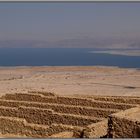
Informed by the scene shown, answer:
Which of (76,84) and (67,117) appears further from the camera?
(76,84)

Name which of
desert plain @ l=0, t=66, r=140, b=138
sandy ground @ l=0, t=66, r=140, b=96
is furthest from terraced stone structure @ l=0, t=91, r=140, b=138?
sandy ground @ l=0, t=66, r=140, b=96

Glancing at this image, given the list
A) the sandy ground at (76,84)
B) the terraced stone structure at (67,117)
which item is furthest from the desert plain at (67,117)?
the sandy ground at (76,84)

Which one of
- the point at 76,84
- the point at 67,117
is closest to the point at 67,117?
the point at 67,117

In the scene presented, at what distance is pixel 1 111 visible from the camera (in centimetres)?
1702

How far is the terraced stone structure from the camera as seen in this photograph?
11.8m

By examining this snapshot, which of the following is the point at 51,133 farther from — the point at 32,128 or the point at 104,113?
the point at 104,113

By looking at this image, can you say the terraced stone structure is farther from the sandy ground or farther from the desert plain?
the sandy ground

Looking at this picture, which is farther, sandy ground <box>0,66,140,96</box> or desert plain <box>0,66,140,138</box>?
sandy ground <box>0,66,140,96</box>

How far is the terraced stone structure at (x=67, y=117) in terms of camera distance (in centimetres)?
1183

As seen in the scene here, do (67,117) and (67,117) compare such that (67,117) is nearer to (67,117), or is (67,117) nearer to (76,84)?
(67,117)

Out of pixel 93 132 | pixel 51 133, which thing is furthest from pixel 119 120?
pixel 51 133

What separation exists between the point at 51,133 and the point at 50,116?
1.88 m

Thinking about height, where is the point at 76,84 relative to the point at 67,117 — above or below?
above

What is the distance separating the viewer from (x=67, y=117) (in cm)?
1543
